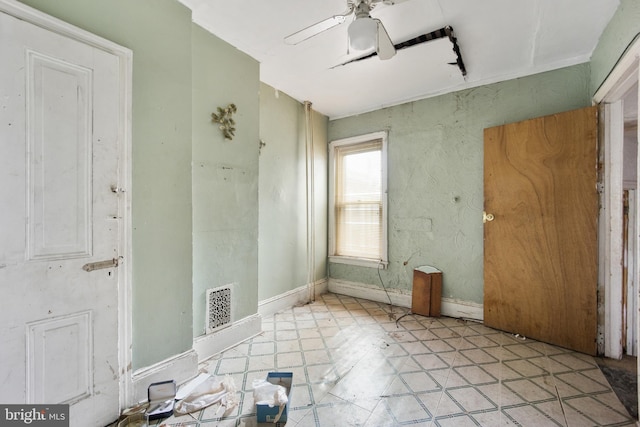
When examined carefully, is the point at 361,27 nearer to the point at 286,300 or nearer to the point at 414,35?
the point at 414,35

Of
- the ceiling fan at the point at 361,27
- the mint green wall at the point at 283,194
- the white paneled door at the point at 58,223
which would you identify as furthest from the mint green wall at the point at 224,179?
the ceiling fan at the point at 361,27

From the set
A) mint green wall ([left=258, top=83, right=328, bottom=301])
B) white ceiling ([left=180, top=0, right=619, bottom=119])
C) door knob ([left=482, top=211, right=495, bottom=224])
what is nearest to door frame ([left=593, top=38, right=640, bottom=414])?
white ceiling ([left=180, top=0, right=619, bottom=119])

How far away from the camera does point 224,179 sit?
2.28 metres

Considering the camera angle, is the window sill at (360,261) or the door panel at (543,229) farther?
the window sill at (360,261)

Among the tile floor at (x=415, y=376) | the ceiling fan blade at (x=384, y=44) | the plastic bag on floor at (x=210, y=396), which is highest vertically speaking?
the ceiling fan blade at (x=384, y=44)

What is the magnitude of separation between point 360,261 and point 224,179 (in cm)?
212

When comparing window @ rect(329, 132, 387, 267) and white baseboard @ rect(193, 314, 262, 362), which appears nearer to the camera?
white baseboard @ rect(193, 314, 262, 362)

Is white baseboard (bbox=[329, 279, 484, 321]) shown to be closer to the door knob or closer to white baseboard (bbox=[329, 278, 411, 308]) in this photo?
white baseboard (bbox=[329, 278, 411, 308])

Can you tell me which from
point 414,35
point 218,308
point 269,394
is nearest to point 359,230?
point 218,308

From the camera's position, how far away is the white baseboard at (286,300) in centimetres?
296

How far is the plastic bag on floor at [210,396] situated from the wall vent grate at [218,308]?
1.45 feet

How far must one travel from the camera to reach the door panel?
220 centimetres

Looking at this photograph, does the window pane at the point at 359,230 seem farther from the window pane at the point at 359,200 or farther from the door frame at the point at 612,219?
the door frame at the point at 612,219

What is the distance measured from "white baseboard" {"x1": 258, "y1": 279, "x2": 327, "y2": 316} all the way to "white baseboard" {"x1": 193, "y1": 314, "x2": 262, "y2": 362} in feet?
1.24
